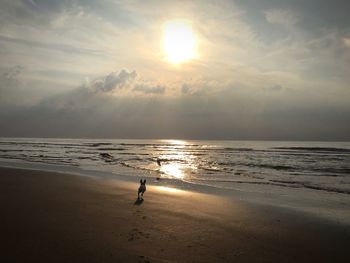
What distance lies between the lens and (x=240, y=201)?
40.7 ft

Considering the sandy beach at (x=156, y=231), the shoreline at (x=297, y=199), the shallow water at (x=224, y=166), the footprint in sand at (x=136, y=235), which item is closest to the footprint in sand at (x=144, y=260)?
the sandy beach at (x=156, y=231)

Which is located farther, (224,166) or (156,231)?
(224,166)

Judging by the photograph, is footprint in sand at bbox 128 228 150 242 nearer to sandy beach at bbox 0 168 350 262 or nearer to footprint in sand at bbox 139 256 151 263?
sandy beach at bbox 0 168 350 262

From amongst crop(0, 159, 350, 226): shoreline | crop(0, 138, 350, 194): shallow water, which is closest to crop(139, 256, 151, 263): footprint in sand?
crop(0, 159, 350, 226): shoreline

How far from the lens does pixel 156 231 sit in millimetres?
7535

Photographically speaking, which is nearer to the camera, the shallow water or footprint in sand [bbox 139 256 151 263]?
footprint in sand [bbox 139 256 151 263]

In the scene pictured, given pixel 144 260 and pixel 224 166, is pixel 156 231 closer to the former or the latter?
pixel 144 260

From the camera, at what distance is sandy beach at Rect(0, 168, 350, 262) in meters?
6.05

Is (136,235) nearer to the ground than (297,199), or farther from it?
farther from it

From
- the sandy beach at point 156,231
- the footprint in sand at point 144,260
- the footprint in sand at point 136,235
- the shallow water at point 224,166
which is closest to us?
the footprint in sand at point 144,260

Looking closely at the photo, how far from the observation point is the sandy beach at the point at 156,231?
6047 mm

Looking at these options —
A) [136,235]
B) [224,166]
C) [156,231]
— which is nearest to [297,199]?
[156,231]

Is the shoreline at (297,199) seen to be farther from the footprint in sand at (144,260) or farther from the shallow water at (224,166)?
the footprint in sand at (144,260)

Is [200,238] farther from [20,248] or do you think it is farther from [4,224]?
[4,224]
